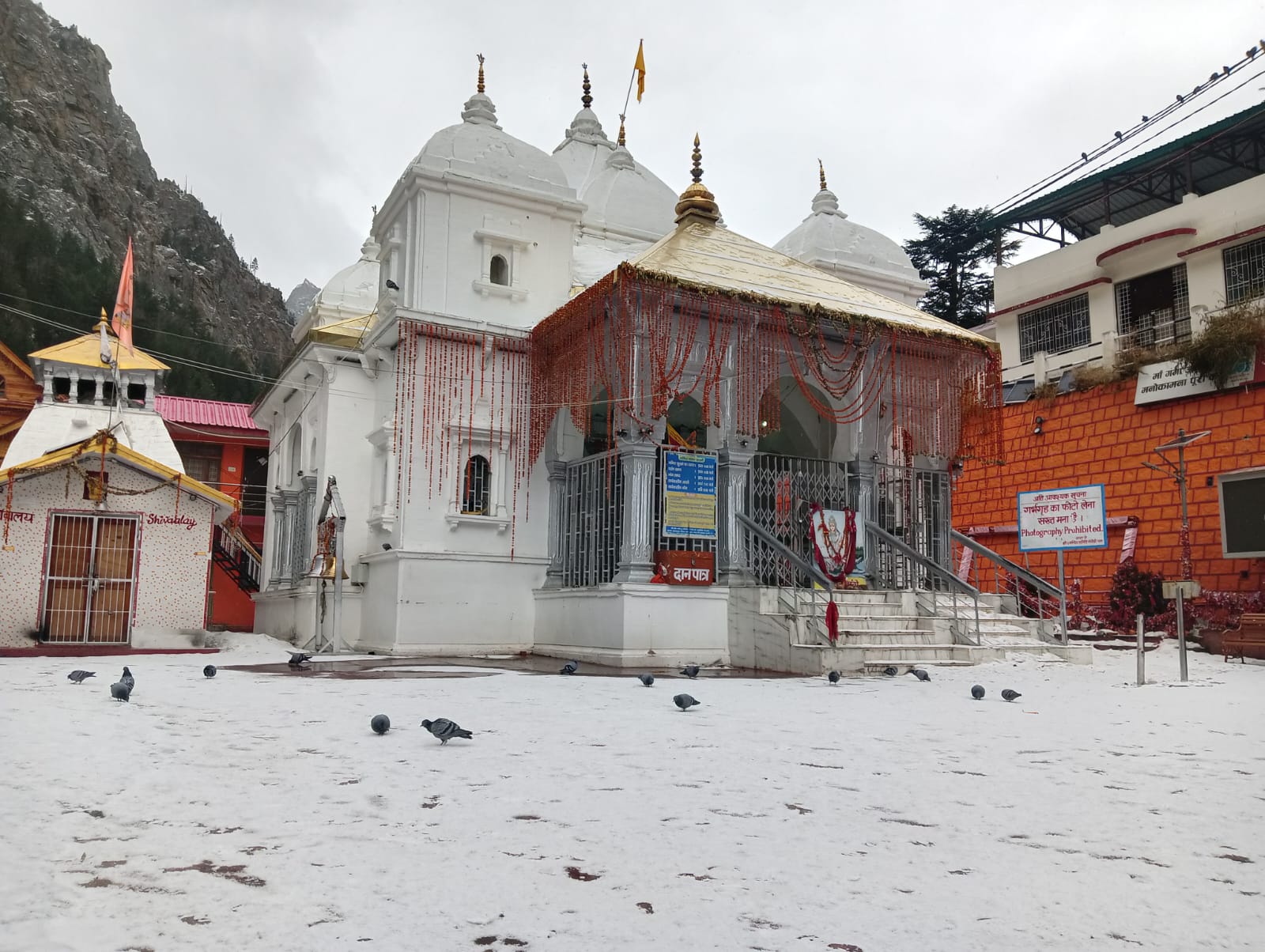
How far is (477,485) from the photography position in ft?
45.4

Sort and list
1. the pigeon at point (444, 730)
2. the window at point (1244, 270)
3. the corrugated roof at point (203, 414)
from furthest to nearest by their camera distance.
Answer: the corrugated roof at point (203, 414), the window at point (1244, 270), the pigeon at point (444, 730)

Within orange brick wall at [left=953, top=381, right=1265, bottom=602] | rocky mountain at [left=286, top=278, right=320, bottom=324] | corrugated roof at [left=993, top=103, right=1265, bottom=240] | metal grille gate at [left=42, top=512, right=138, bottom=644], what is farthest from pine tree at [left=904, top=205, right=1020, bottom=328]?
rocky mountain at [left=286, top=278, right=320, bottom=324]

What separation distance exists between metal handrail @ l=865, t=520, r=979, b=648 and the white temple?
0.55 metres

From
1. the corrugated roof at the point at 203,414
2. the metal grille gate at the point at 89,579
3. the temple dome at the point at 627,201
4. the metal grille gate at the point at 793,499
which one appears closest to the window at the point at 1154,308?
the metal grille gate at the point at 793,499

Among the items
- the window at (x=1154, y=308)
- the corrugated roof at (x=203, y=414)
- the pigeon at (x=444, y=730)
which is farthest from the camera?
the corrugated roof at (x=203, y=414)

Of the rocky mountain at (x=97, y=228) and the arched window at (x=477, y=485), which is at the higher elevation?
the rocky mountain at (x=97, y=228)

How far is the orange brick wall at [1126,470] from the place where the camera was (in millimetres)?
15414

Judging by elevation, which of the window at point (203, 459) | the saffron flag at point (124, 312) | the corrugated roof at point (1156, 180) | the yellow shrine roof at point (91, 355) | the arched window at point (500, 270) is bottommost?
the window at point (203, 459)

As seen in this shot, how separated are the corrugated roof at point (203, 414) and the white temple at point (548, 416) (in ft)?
36.5

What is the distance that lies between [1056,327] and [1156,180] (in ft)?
17.4

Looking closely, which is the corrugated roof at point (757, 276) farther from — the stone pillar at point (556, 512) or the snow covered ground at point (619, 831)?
the snow covered ground at point (619, 831)

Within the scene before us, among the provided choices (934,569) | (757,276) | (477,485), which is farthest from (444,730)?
(757,276)

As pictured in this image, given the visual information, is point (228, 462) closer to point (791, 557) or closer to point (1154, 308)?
point (791, 557)

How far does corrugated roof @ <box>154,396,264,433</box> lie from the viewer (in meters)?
25.3
